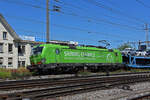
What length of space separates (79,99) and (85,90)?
166 centimetres

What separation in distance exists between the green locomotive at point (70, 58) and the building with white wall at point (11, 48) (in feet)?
56.5

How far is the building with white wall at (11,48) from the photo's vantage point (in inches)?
1341

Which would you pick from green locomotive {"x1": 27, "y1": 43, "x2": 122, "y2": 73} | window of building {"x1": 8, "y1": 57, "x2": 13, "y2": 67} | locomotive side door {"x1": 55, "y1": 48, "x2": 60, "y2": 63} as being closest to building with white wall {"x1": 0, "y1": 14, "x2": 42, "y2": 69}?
window of building {"x1": 8, "y1": 57, "x2": 13, "y2": 67}

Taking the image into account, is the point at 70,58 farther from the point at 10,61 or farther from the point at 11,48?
the point at 11,48

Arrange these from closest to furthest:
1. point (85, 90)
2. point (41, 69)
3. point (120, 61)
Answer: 1. point (85, 90)
2. point (41, 69)
3. point (120, 61)

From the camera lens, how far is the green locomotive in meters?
17.9

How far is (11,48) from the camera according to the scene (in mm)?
35469

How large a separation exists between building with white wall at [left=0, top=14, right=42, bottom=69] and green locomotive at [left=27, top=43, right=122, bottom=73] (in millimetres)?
17234

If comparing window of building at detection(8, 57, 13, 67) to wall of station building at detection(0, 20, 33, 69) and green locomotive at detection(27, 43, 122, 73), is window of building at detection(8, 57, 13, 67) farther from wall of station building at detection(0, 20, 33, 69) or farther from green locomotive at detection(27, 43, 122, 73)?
green locomotive at detection(27, 43, 122, 73)

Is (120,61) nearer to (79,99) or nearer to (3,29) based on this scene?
(79,99)

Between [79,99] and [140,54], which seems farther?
[140,54]

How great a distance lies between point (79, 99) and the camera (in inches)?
306

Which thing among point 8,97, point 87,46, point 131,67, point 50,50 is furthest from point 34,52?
point 131,67

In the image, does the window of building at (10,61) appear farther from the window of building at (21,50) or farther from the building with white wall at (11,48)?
the window of building at (21,50)
